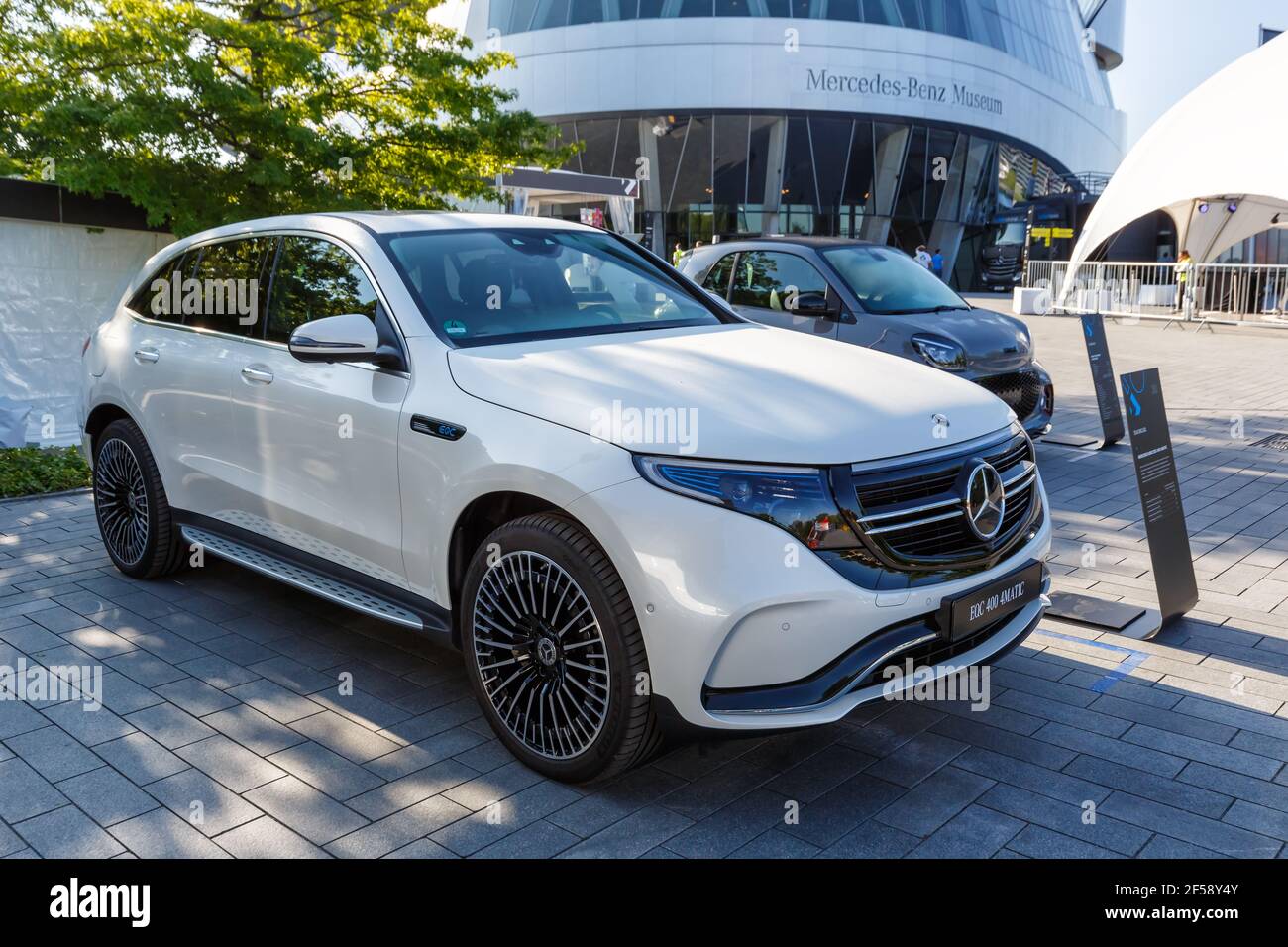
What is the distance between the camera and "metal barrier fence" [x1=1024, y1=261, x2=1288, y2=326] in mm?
24719

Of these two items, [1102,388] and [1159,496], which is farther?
[1102,388]

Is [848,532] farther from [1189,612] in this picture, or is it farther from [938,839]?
[1189,612]

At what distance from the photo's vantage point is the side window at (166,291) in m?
5.69

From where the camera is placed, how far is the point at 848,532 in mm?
3350

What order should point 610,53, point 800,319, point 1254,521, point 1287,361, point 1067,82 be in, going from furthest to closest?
1. point 1067,82
2. point 610,53
3. point 1287,361
4. point 800,319
5. point 1254,521

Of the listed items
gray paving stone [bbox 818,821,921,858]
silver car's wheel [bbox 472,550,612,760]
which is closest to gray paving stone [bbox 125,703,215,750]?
silver car's wheel [bbox 472,550,612,760]

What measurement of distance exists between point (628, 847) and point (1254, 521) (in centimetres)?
598

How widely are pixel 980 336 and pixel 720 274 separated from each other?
7.90ft

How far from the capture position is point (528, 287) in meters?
4.57

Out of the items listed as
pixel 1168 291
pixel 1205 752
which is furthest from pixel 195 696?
pixel 1168 291

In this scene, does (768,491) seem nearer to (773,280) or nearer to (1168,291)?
(773,280)

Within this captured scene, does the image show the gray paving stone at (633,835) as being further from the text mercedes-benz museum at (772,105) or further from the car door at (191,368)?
the text mercedes-benz museum at (772,105)

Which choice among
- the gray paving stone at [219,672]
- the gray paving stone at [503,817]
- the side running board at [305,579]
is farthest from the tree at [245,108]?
the gray paving stone at [503,817]
